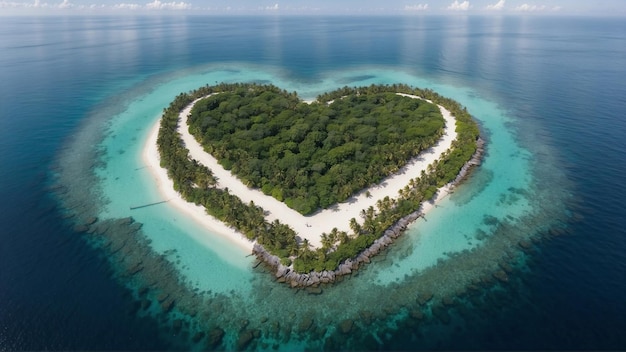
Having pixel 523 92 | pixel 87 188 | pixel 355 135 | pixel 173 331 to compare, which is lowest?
pixel 173 331

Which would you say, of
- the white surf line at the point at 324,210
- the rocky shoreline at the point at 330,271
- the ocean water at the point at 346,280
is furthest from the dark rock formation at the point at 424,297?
the white surf line at the point at 324,210

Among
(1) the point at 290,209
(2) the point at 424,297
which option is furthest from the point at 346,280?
(1) the point at 290,209

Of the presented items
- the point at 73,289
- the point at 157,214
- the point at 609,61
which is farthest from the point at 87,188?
the point at 609,61

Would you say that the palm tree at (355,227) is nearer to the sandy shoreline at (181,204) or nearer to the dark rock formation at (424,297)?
the dark rock formation at (424,297)

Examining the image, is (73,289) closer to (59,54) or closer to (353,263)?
(353,263)

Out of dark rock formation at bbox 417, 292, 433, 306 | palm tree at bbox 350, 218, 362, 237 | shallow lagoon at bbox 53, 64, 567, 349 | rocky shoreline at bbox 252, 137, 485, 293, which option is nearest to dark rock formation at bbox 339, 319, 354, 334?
shallow lagoon at bbox 53, 64, 567, 349

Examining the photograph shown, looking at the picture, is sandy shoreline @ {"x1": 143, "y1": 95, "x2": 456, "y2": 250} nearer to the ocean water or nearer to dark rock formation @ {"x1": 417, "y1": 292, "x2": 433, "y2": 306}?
the ocean water
